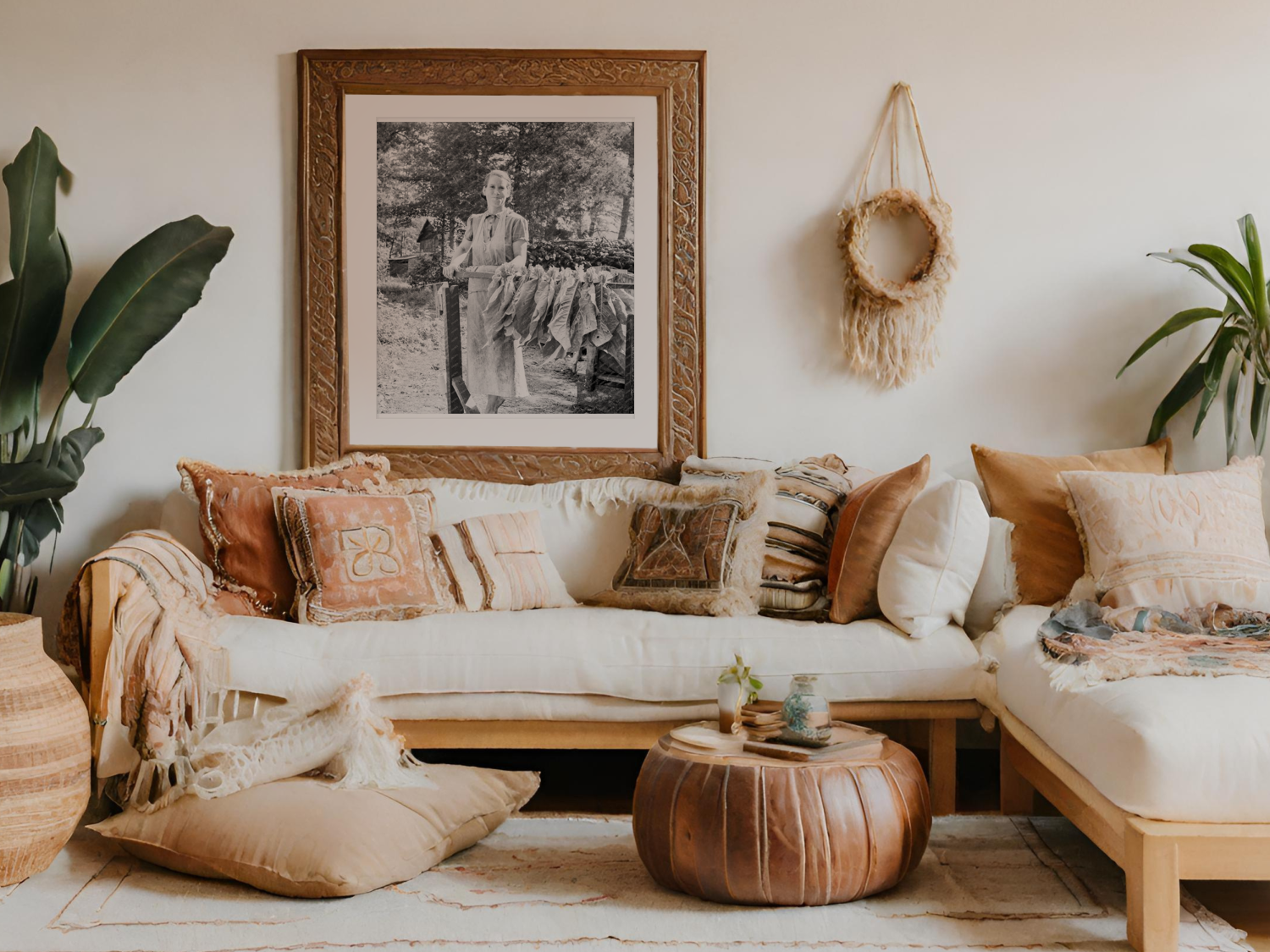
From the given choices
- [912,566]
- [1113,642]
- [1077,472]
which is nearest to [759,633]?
[912,566]

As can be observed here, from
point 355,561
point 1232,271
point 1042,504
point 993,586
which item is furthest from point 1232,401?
point 355,561

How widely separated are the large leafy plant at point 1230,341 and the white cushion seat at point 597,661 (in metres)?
1.23

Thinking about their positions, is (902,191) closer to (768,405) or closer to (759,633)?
(768,405)

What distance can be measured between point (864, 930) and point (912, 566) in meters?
1.06

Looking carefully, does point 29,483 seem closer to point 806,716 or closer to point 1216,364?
point 806,716

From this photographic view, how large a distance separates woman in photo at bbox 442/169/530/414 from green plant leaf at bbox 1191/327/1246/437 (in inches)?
82.9

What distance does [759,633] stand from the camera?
2742mm

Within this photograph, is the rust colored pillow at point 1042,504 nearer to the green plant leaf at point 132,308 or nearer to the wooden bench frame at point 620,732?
the wooden bench frame at point 620,732

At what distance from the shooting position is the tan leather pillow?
211 centimetres

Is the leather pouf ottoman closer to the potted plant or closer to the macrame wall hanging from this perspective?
the potted plant

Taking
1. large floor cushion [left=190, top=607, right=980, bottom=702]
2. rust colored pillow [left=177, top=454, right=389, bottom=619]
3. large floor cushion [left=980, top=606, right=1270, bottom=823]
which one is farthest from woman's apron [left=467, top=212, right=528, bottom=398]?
large floor cushion [left=980, top=606, right=1270, bottom=823]

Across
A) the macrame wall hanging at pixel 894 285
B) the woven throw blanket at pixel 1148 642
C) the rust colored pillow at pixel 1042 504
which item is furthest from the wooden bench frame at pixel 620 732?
the macrame wall hanging at pixel 894 285

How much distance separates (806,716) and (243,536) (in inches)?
69.7

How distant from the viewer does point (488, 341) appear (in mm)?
3512
